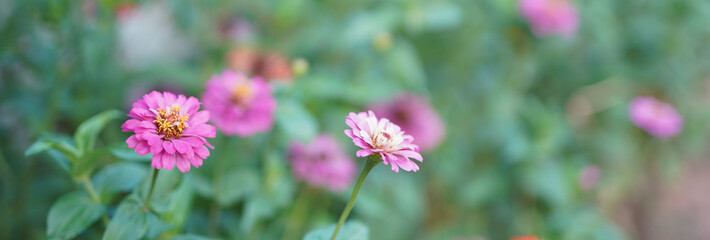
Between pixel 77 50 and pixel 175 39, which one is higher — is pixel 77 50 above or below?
below

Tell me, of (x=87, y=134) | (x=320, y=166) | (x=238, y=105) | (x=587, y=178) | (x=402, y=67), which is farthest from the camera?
(x=587, y=178)

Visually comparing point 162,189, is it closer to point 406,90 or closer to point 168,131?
point 168,131

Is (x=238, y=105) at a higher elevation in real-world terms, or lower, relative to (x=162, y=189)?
higher

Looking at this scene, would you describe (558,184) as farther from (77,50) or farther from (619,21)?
(77,50)

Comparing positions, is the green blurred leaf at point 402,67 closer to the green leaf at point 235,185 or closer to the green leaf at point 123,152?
the green leaf at point 235,185

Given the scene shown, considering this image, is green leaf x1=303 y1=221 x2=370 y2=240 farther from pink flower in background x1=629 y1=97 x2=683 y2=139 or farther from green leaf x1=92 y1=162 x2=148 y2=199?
pink flower in background x1=629 y1=97 x2=683 y2=139

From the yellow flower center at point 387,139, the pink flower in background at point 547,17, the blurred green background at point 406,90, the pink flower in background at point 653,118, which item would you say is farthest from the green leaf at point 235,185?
the pink flower in background at point 653,118

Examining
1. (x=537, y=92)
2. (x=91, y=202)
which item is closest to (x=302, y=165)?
(x=91, y=202)

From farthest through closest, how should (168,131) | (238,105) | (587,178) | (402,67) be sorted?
(587,178)
(402,67)
(238,105)
(168,131)

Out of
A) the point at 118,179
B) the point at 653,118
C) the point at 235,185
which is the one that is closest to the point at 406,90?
the point at 235,185
